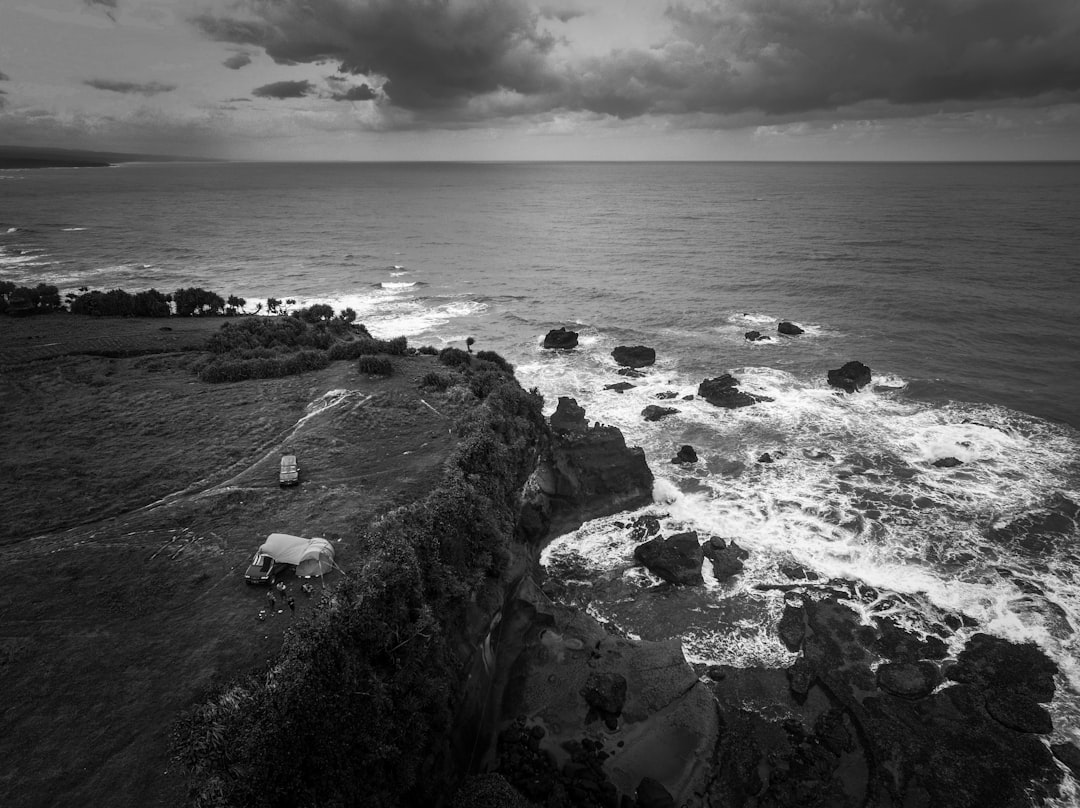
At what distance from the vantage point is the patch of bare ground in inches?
641

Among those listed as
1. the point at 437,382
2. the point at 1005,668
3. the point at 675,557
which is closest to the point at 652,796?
the point at 675,557

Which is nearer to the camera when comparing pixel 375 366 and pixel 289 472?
pixel 289 472

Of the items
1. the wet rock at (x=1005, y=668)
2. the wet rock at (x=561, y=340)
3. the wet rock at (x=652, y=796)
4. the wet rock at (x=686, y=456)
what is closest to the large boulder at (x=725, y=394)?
the wet rock at (x=686, y=456)

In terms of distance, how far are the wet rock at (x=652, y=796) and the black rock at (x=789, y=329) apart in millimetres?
55242

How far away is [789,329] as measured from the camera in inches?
2566

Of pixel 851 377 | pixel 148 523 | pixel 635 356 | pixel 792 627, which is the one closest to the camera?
pixel 148 523

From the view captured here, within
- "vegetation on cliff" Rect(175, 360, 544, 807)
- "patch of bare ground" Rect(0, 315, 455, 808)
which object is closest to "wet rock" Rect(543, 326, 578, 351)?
"patch of bare ground" Rect(0, 315, 455, 808)

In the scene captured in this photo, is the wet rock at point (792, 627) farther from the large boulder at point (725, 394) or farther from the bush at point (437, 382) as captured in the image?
the bush at point (437, 382)

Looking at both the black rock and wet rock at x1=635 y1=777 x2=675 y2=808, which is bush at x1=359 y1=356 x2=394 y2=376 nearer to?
wet rock at x1=635 y1=777 x2=675 y2=808

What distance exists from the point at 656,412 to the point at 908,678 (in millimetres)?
26850

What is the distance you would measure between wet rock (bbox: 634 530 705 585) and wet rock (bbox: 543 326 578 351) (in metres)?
33.9

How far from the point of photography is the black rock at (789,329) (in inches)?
2564

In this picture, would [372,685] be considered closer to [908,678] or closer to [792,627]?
[792,627]

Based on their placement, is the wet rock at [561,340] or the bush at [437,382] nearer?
the bush at [437,382]
